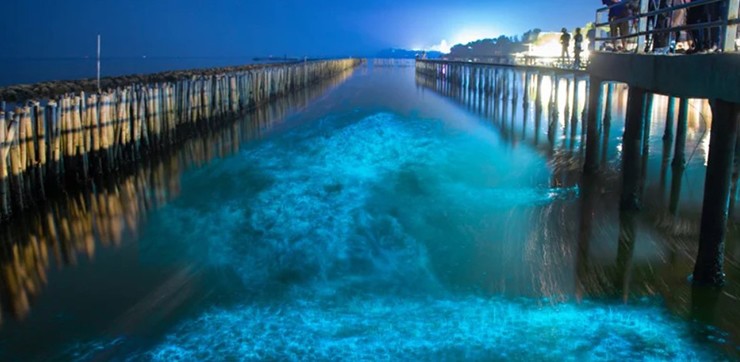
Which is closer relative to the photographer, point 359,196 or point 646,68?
point 646,68

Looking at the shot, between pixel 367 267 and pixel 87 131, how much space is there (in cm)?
752

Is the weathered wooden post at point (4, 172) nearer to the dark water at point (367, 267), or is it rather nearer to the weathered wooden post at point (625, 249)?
the dark water at point (367, 267)

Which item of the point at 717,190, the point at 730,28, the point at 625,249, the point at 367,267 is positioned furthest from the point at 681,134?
the point at 367,267

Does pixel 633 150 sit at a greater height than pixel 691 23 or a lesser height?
lesser

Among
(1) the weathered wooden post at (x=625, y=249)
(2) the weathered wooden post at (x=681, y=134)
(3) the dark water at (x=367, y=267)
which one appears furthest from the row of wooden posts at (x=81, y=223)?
(2) the weathered wooden post at (x=681, y=134)

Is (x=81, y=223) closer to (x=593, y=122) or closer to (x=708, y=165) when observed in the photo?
(x=708, y=165)

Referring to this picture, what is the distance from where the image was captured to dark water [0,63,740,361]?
594 centimetres

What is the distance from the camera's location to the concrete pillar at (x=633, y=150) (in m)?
9.65

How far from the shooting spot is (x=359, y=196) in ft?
40.2

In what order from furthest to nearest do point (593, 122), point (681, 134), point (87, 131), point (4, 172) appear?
point (681, 134), point (87, 131), point (593, 122), point (4, 172)

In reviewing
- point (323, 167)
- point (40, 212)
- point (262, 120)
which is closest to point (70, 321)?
point (40, 212)

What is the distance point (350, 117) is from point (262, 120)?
400 cm

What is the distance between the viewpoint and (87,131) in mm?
12703

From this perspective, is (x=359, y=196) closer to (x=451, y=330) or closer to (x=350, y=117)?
(x=451, y=330)
